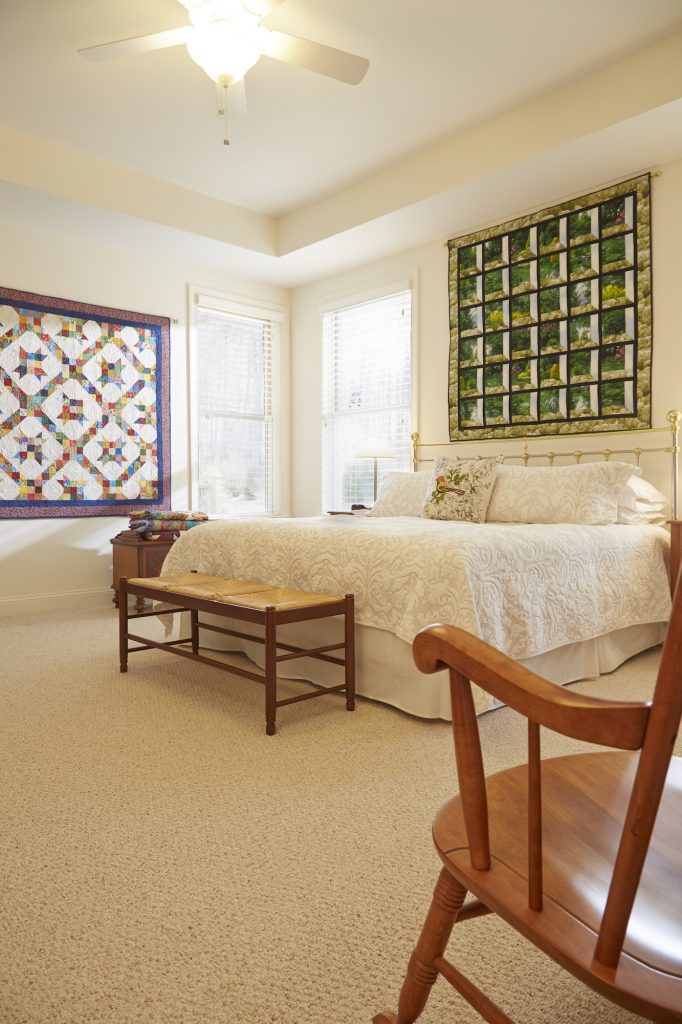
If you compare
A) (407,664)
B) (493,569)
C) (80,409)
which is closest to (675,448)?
(493,569)

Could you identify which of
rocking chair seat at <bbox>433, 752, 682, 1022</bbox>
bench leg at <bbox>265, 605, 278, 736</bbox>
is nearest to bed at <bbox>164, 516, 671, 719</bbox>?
bench leg at <bbox>265, 605, 278, 736</bbox>

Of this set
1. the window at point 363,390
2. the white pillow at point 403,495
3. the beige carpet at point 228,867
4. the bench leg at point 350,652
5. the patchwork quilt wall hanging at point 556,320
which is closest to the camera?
the beige carpet at point 228,867

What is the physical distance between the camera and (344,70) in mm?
2896

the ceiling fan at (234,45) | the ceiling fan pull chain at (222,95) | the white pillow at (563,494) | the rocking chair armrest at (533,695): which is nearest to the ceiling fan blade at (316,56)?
the ceiling fan at (234,45)

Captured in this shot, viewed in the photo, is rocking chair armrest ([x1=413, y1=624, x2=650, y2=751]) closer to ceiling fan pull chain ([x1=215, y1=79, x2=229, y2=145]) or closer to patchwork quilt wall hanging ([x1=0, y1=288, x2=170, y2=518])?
ceiling fan pull chain ([x1=215, y1=79, x2=229, y2=145])

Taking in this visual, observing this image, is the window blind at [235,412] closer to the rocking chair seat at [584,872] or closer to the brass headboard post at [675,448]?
the brass headboard post at [675,448]

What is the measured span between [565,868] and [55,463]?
4.83 meters

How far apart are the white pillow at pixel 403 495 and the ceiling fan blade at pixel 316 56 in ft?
7.60

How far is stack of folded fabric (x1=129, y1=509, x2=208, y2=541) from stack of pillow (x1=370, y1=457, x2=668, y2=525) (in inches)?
69.7

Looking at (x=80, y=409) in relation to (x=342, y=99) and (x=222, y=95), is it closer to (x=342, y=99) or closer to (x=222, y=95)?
(x=222, y=95)

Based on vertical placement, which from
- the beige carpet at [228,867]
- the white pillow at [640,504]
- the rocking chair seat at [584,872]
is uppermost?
the white pillow at [640,504]

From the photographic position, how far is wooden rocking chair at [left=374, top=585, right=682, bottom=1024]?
631 mm

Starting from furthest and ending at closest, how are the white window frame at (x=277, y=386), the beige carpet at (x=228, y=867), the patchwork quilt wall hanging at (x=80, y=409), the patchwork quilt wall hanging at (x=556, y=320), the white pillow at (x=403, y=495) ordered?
the white window frame at (x=277, y=386) → the patchwork quilt wall hanging at (x=80, y=409) → the white pillow at (x=403, y=495) → the patchwork quilt wall hanging at (x=556, y=320) → the beige carpet at (x=228, y=867)

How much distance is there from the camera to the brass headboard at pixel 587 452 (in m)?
3.92
